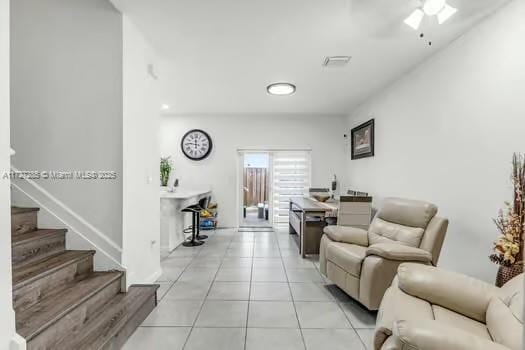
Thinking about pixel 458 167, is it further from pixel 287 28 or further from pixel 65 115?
pixel 65 115

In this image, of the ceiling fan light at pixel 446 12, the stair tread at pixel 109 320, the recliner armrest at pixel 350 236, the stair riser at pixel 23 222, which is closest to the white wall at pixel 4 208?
the stair tread at pixel 109 320

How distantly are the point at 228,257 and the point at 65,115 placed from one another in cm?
271

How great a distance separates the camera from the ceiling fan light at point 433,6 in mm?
1881

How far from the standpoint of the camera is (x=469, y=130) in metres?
2.44

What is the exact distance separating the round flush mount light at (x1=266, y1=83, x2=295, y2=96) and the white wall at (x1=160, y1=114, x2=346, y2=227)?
169 cm

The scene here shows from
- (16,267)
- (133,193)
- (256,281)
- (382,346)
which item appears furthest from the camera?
(256,281)

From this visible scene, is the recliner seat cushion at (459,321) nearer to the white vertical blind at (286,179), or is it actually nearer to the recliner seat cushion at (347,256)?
the recliner seat cushion at (347,256)

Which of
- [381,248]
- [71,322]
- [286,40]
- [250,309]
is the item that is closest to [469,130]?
[381,248]

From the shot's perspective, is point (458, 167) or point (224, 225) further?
point (224, 225)

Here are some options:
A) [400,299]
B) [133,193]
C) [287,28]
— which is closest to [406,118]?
[287,28]

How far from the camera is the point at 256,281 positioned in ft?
9.92

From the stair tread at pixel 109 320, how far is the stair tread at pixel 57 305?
0.16m

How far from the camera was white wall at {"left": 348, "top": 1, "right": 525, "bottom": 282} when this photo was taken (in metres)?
2.05

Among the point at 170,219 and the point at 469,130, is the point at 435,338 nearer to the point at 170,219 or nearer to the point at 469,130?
the point at 469,130
